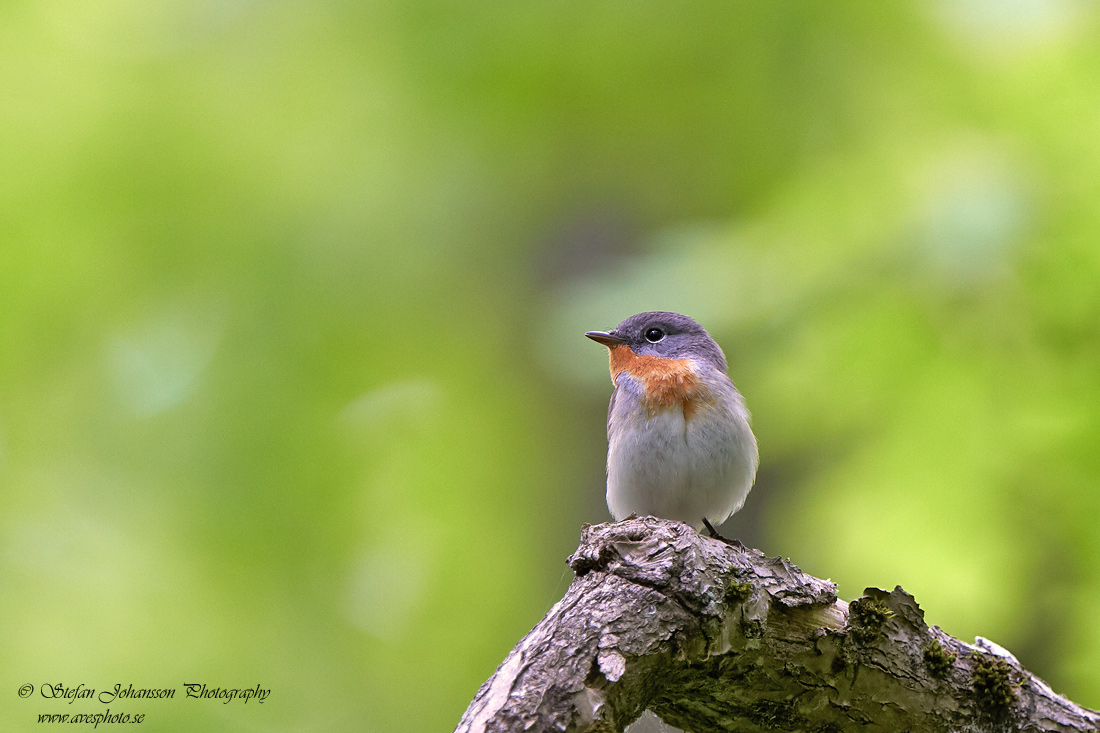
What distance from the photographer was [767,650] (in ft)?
11.3

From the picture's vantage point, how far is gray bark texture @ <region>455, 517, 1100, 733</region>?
318 cm

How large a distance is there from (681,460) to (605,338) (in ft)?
3.21

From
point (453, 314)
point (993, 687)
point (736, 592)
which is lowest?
point (993, 687)

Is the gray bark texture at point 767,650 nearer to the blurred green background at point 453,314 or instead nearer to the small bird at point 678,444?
the small bird at point 678,444

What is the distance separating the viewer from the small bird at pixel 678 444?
494cm

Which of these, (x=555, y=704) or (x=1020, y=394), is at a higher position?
(x=1020, y=394)

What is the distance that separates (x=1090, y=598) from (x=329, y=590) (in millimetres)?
4204

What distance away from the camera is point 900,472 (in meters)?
5.05

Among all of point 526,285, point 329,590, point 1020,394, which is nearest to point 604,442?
point 526,285

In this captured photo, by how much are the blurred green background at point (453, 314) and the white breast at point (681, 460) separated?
0.48 metres

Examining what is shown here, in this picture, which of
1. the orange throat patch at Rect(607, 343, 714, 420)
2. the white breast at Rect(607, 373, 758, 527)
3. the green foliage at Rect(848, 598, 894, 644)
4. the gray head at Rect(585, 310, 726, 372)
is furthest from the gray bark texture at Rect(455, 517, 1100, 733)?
the gray head at Rect(585, 310, 726, 372)

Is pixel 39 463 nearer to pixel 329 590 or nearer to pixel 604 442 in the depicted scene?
pixel 329 590

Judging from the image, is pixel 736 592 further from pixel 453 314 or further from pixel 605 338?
pixel 453 314

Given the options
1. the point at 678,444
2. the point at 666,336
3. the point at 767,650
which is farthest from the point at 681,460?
the point at 767,650
